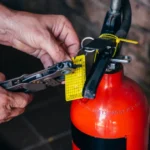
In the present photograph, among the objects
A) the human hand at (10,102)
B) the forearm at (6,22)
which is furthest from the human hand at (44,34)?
the human hand at (10,102)

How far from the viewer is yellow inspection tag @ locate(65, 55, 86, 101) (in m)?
0.85

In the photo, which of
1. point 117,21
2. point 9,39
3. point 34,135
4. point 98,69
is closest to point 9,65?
point 34,135

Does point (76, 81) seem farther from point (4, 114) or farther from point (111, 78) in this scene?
point (4, 114)

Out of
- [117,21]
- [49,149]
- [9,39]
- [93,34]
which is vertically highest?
[117,21]

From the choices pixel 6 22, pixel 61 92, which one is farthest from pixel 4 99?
pixel 61 92

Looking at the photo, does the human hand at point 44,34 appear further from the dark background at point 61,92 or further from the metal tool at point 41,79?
the dark background at point 61,92

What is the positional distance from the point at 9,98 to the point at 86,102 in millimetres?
202

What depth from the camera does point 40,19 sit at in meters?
1.13

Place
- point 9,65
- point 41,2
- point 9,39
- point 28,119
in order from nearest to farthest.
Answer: point 9,39 < point 28,119 < point 9,65 < point 41,2

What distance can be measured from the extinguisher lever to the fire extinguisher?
30 millimetres

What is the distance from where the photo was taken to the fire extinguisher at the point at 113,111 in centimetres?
93

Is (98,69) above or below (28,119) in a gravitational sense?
above

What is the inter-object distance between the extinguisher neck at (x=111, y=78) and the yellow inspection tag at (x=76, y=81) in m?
0.08

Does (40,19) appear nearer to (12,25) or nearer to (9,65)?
(12,25)
